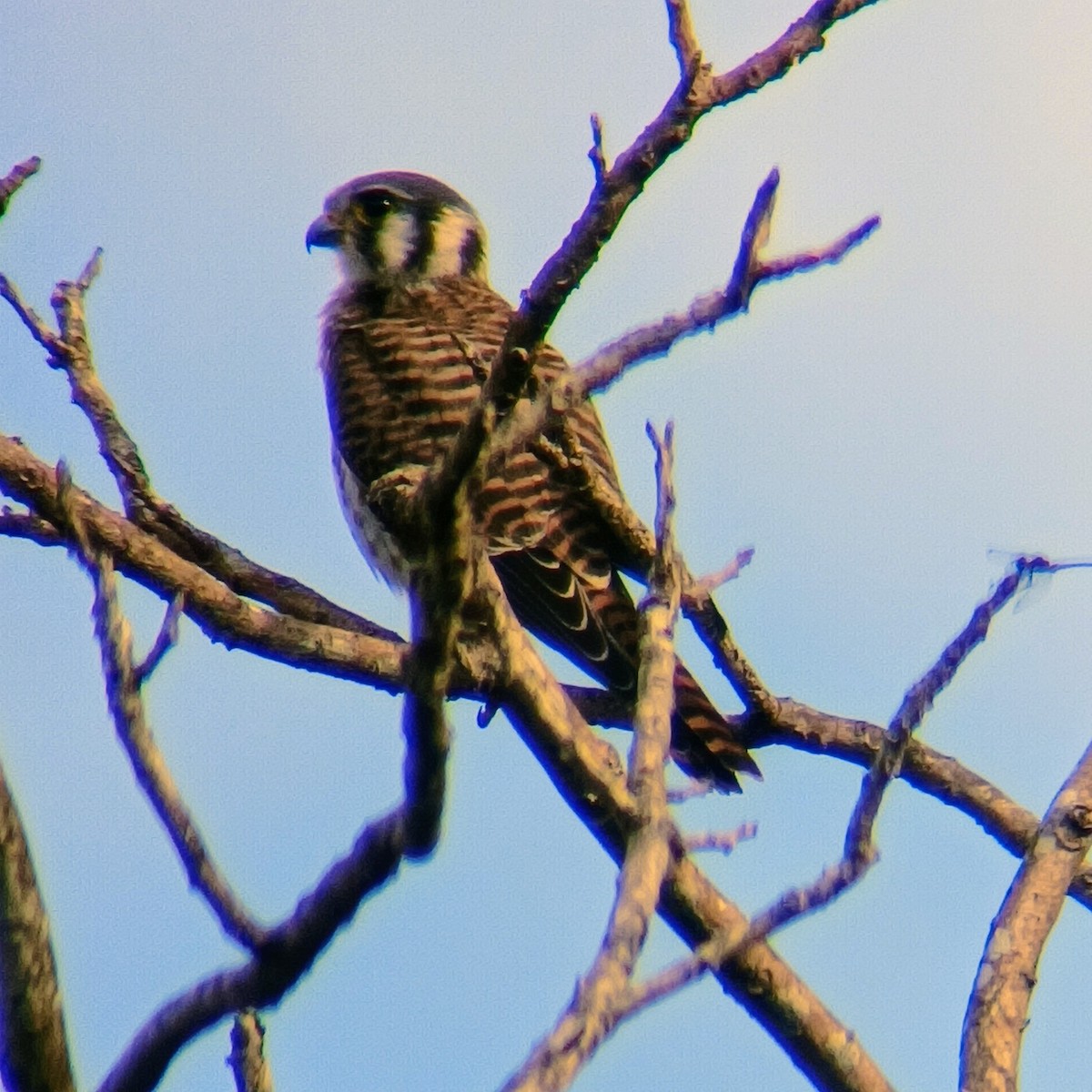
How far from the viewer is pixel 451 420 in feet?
19.2

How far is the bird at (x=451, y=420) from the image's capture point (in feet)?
17.0

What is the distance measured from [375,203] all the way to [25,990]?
4.81m

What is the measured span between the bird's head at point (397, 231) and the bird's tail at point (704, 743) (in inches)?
98.1

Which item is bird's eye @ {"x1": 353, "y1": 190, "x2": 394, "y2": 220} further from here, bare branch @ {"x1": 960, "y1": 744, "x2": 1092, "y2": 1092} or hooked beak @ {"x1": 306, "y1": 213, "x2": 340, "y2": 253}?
bare branch @ {"x1": 960, "y1": 744, "x2": 1092, "y2": 1092}

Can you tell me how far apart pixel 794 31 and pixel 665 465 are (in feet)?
2.16

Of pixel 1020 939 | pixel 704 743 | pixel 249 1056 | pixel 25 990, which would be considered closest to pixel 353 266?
pixel 704 743

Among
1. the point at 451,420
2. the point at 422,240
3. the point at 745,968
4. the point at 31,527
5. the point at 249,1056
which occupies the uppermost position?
the point at 422,240

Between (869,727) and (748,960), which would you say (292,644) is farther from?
(869,727)

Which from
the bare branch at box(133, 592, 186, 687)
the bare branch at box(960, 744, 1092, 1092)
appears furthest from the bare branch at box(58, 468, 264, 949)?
the bare branch at box(960, 744, 1092, 1092)

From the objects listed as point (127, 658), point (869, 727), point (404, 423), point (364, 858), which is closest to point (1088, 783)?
point (869, 727)

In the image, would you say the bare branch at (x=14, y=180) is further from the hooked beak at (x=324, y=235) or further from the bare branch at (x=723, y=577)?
the hooked beak at (x=324, y=235)

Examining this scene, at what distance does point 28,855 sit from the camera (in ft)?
9.11

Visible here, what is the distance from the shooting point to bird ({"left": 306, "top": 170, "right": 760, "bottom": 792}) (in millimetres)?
5191

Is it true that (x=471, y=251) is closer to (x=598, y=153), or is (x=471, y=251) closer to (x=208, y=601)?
(x=208, y=601)
